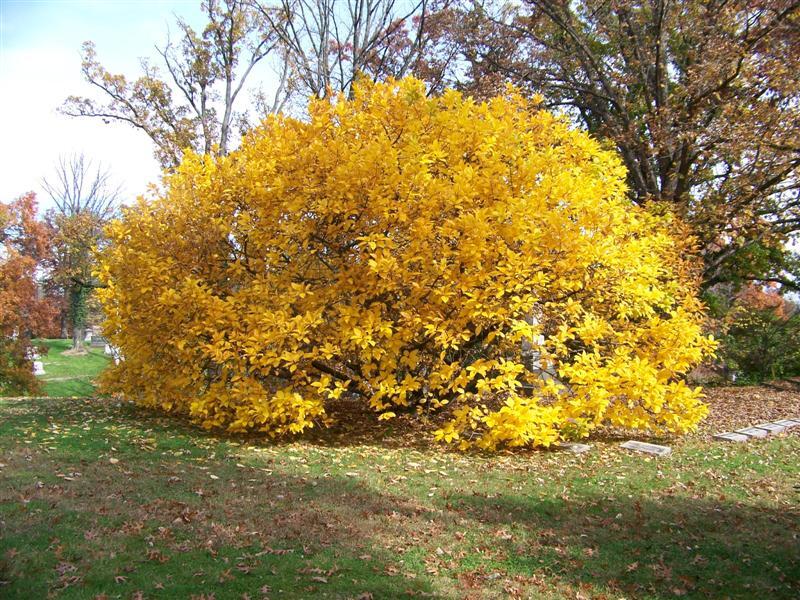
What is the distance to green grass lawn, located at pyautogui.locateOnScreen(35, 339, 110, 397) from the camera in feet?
59.6

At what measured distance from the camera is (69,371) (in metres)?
23.6

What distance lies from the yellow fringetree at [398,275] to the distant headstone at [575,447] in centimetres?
19

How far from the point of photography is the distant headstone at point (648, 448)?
6.74m

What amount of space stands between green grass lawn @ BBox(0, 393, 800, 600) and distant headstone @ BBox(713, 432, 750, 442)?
834 mm

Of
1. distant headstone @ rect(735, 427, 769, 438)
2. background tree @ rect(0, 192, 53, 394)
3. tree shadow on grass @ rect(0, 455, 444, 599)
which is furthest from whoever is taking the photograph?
background tree @ rect(0, 192, 53, 394)

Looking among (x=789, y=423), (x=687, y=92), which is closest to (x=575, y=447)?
(x=789, y=423)

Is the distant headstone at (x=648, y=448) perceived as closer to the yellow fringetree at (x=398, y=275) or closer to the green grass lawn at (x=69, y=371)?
the yellow fringetree at (x=398, y=275)

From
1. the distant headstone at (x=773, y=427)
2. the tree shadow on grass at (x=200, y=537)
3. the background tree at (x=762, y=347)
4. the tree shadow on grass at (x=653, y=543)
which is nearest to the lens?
the tree shadow on grass at (x=200, y=537)

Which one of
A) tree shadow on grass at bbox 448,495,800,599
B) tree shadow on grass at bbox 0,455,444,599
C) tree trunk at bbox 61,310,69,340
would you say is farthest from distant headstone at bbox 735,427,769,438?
tree trunk at bbox 61,310,69,340

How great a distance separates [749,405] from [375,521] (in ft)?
30.1

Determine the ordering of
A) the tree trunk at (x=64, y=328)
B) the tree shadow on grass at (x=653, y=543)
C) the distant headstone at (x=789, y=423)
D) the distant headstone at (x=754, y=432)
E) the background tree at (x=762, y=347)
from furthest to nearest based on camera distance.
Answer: the tree trunk at (x=64, y=328) < the background tree at (x=762, y=347) < the distant headstone at (x=789, y=423) < the distant headstone at (x=754, y=432) < the tree shadow on grass at (x=653, y=543)

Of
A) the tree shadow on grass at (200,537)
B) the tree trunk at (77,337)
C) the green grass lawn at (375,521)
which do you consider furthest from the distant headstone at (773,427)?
the tree trunk at (77,337)

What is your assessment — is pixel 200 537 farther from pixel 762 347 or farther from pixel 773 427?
pixel 762 347

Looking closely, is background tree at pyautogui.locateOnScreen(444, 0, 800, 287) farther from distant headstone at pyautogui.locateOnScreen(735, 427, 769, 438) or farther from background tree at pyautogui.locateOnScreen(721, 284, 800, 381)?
distant headstone at pyautogui.locateOnScreen(735, 427, 769, 438)
